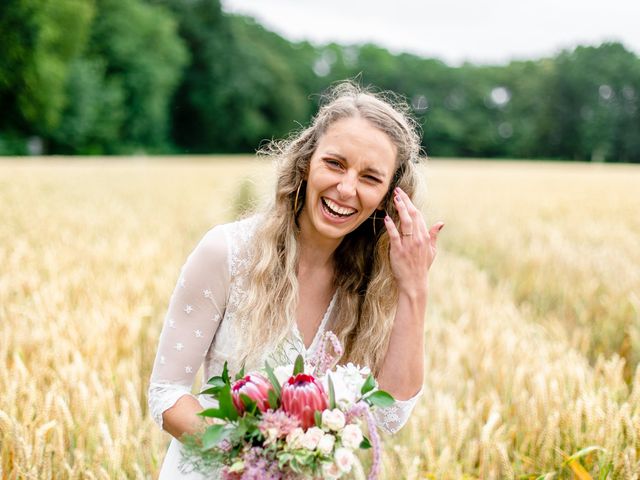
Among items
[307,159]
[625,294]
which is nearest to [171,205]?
[625,294]

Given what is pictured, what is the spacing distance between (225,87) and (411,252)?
52.7m

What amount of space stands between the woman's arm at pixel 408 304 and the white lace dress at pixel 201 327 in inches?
3.4

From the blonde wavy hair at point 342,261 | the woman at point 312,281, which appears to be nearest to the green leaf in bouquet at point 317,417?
the woman at point 312,281

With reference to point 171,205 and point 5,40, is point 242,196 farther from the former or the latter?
point 5,40

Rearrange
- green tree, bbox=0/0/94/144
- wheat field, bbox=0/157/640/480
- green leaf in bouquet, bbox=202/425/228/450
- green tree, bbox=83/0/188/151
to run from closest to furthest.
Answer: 1. green leaf in bouquet, bbox=202/425/228/450
2. wheat field, bbox=0/157/640/480
3. green tree, bbox=0/0/94/144
4. green tree, bbox=83/0/188/151

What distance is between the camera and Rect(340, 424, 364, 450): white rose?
1147 millimetres

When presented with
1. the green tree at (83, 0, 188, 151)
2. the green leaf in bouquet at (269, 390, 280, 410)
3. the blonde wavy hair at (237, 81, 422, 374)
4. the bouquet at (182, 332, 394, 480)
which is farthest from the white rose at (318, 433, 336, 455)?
the green tree at (83, 0, 188, 151)

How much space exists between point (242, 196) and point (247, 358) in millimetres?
5594

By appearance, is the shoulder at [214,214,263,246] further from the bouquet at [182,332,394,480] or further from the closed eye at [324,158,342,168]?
the bouquet at [182,332,394,480]

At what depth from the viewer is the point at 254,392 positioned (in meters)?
1.19

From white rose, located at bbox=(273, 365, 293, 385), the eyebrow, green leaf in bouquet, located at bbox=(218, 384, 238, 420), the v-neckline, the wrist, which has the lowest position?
the v-neckline

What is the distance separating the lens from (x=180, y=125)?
2100 inches

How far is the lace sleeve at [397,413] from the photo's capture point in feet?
5.98

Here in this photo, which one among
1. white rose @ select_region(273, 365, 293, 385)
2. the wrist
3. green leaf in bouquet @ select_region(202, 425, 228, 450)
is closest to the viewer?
Result: green leaf in bouquet @ select_region(202, 425, 228, 450)
